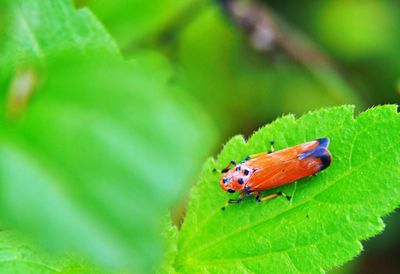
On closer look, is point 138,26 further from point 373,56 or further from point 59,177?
point 59,177

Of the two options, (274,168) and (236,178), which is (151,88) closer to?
(236,178)

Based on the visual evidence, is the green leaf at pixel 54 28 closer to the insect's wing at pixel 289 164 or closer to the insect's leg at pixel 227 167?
the insect's leg at pixel 227 167

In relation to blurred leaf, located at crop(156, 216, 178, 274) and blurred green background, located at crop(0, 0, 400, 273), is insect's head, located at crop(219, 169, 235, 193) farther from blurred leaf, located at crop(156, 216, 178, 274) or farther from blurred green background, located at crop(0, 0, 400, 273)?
blurred green background, located at crop(0, 0, 400, 273)

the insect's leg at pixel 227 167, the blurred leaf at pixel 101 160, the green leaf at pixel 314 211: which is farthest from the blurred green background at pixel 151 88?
the green leaf at pixel 314 211

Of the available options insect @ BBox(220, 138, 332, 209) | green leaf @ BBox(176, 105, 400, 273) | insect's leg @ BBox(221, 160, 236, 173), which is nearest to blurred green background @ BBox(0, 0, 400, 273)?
insect's leg @ BBox(221, 160, 236, 173)

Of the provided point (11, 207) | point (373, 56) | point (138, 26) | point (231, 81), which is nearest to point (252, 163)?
point (138, 26)

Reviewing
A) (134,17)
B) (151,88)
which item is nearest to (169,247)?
(151,88)
